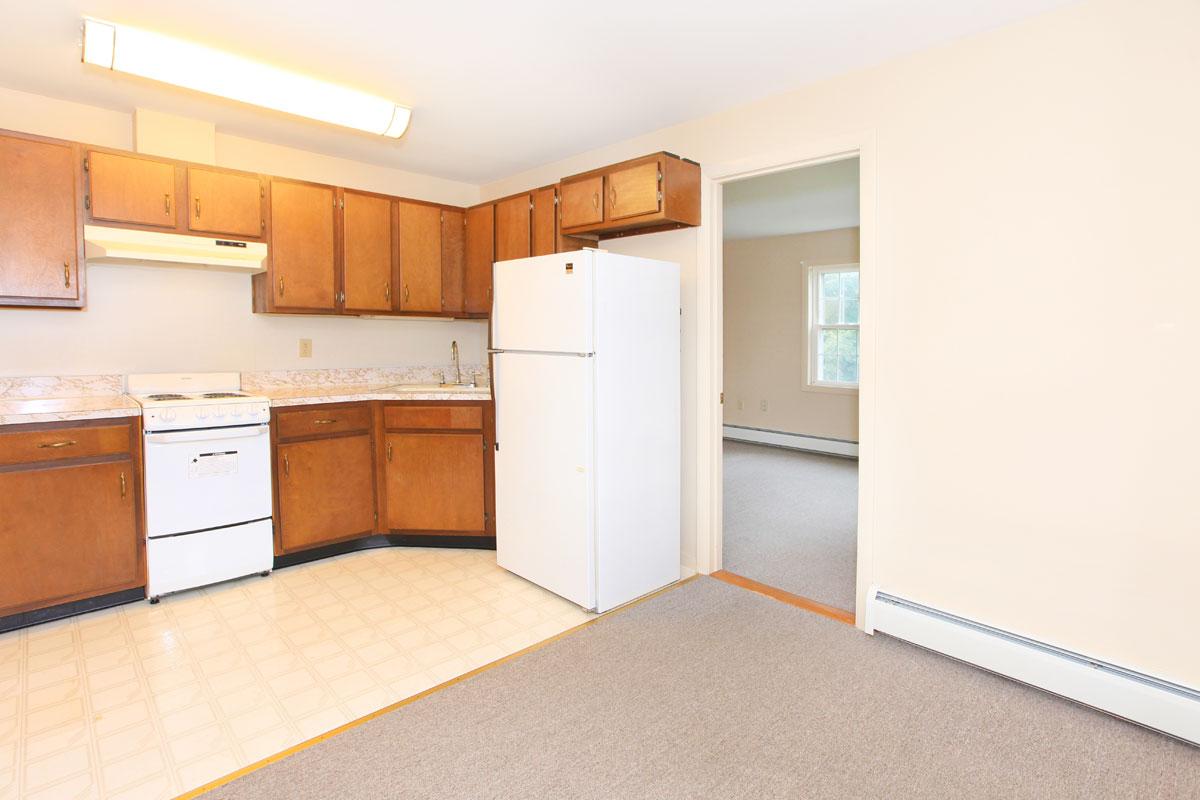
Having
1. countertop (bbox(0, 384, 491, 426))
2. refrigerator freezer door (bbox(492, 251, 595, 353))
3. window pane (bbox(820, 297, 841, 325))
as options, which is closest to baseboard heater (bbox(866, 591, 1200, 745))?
refrigerator freezer door (bbox(492, 251, 595, 353))

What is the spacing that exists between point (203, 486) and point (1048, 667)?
11.8 feet

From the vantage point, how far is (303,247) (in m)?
3.60

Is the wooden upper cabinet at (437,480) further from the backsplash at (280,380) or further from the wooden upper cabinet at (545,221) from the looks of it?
the wooden upper cabinet at (545,221)

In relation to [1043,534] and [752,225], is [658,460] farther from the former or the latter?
[752,225]

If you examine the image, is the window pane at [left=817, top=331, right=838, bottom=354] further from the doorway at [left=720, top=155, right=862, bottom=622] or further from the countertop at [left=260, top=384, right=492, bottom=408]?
the countertop at [left=260, top=384, right=492, bottom=408]

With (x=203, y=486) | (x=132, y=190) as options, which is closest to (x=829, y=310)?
(x=203, y=486)


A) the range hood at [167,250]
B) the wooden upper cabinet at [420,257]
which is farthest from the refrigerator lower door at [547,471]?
the range hood at [167,250]

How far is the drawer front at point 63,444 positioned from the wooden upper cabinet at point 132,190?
104cm

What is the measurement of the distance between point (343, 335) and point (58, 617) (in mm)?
2041

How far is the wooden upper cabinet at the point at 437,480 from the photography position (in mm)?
3664

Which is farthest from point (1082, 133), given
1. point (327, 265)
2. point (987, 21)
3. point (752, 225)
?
point (752, 225)

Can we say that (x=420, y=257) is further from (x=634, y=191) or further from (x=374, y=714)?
(x=374, y=714)

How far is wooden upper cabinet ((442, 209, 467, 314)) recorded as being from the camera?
4.19m

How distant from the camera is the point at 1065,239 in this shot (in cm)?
213
